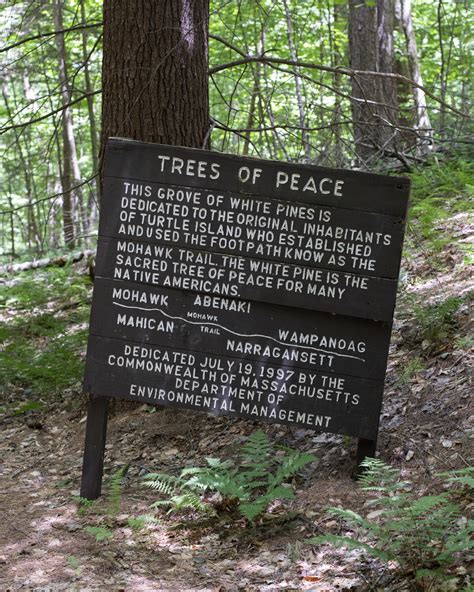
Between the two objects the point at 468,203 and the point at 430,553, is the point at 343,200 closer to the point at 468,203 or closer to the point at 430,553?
the point at 430,553

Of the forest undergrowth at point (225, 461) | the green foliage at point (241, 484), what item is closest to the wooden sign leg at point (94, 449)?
the forest undergrowth at point (225, 461)

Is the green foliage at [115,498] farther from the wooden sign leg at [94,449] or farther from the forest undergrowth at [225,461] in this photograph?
the wooden sign leg at [94,449]

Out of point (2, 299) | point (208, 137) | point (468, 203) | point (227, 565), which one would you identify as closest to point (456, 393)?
point (227, 565)

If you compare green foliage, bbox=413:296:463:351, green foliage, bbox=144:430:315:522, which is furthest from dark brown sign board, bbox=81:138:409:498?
green foliage, bbox=413:296:463:351

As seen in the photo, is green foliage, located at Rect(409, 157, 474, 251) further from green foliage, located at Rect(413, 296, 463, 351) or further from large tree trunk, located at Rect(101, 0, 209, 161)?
large tree trunk, located at Rect(101, 0, 209, 161)

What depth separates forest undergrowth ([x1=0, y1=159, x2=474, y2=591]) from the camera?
384cm

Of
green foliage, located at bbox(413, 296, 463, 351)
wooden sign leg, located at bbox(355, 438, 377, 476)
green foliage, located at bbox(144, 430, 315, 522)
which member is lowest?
green foliage, located at bbox(144, 430, 315, 522)

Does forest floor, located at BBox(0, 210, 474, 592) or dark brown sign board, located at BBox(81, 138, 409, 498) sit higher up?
dark brown sign board, located at BBox(81, 138, 409, 498)

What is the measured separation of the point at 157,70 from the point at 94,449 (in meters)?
3.08

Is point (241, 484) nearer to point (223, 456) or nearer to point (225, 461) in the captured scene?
point (225, 461)

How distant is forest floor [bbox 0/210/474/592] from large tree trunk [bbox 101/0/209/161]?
8.28 feet

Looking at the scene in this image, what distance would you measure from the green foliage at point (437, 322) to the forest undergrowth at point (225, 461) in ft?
0.04

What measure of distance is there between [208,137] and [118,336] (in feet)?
7.11

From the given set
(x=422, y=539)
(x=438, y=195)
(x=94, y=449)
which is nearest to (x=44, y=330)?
(x=94, y=449)
